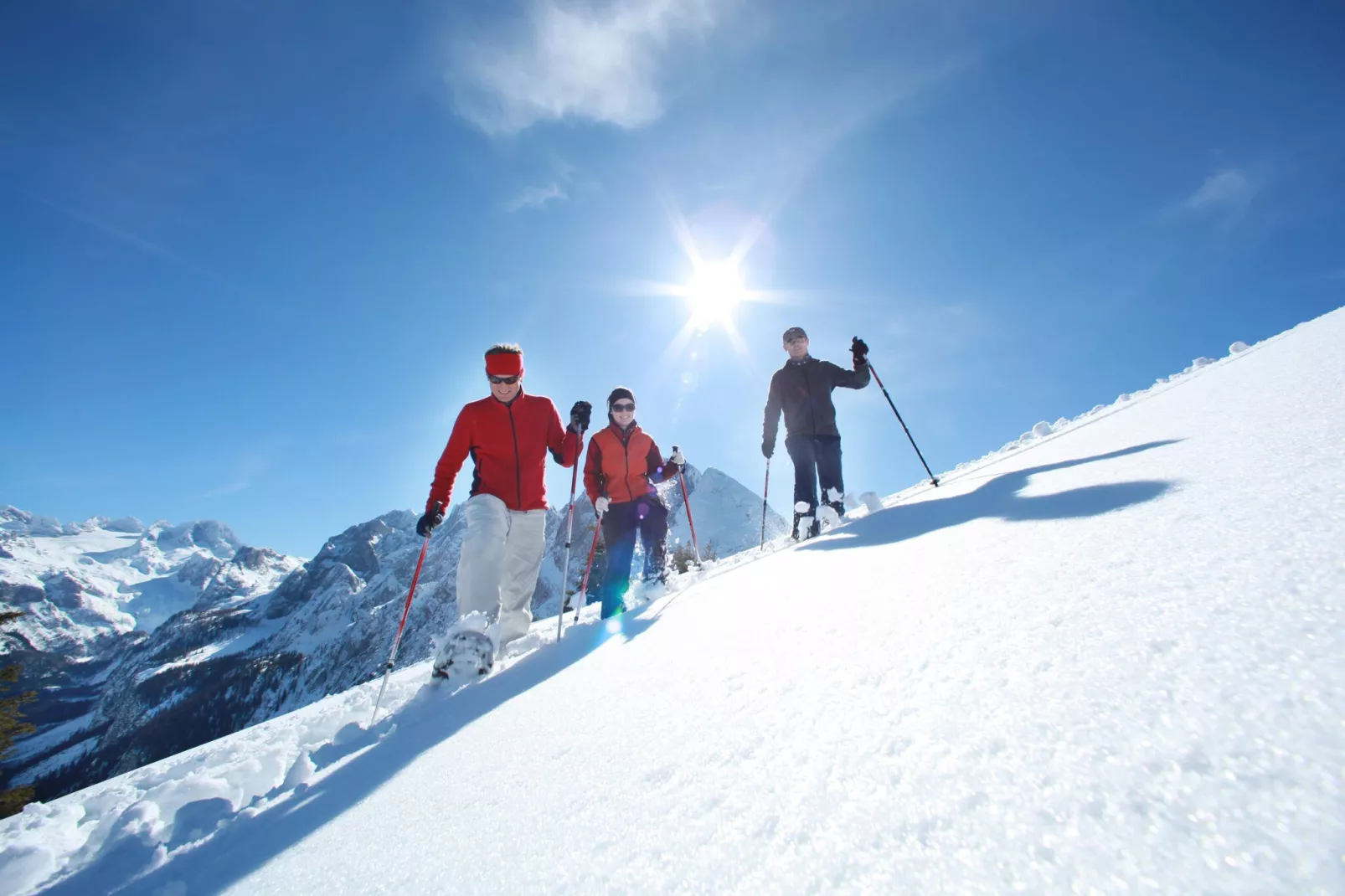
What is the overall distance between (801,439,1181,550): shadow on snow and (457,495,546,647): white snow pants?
2.18 m

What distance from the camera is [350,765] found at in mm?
2457

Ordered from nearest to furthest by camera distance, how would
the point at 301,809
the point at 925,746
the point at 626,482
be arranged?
the point at 925,746 < the point at 301,809 < the point at 626,482

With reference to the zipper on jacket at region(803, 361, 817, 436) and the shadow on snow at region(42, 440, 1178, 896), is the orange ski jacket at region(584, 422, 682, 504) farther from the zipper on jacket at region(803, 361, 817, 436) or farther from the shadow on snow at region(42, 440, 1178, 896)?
the shadow on snow at region(42, 440, 1178, 896)

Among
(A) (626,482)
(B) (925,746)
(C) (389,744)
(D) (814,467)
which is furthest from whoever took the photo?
(D) (814,467)

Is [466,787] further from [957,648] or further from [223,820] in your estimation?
[957,648]

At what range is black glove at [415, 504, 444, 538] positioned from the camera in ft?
14.7

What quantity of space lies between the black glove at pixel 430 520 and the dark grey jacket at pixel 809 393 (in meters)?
3.90

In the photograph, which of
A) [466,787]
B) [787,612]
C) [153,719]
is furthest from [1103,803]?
[153,719]

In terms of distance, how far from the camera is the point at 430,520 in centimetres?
458

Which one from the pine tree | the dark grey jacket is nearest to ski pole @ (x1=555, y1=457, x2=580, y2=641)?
the dark grey jacket

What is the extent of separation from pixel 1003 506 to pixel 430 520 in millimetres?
3983

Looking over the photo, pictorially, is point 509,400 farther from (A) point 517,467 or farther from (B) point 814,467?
(B) point 814,467

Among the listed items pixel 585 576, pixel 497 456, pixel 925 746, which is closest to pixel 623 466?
pixel 585 576

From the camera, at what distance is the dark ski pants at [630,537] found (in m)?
5.40
